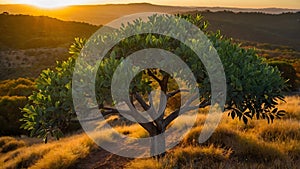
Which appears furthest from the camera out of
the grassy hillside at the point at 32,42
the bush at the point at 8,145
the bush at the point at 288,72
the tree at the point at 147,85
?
the grassy hillside at the point at 32,42

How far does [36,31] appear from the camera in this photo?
10362 cm

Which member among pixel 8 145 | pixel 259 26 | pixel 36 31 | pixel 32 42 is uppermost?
pixel 259 26

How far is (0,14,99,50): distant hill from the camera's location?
81800 mm

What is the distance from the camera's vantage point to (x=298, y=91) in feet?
88.9

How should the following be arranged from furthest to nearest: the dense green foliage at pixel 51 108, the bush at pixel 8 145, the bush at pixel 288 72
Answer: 1. the bush at pixel 288 72
2. the bush at pixel 8 145
3. the dense green foliage at pixel 51 108

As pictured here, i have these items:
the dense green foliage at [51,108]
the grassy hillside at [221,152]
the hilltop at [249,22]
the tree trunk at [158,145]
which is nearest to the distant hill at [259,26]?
the hilltop at [249,22]

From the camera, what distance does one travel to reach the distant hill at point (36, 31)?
81.8 meters

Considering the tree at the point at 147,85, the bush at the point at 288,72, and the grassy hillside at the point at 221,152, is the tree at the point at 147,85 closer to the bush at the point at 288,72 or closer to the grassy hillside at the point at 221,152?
the grassy hillside at the point at 221,152

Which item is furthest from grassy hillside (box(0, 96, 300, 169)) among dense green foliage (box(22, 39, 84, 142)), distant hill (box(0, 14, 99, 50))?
distant hill (box(0, 14, 99, 50))

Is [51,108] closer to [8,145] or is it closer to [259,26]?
[8,145]

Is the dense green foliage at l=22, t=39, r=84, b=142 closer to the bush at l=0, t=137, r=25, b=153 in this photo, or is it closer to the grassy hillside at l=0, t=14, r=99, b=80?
the bush at l=0, t=137, r=25, b=153

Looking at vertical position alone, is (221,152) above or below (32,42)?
below

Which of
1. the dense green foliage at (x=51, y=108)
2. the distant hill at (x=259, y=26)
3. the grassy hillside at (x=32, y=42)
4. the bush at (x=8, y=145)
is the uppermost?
the distant hill at (x=259, y=26)

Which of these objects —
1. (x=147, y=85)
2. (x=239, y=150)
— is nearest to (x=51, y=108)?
(x=147, y=85)
